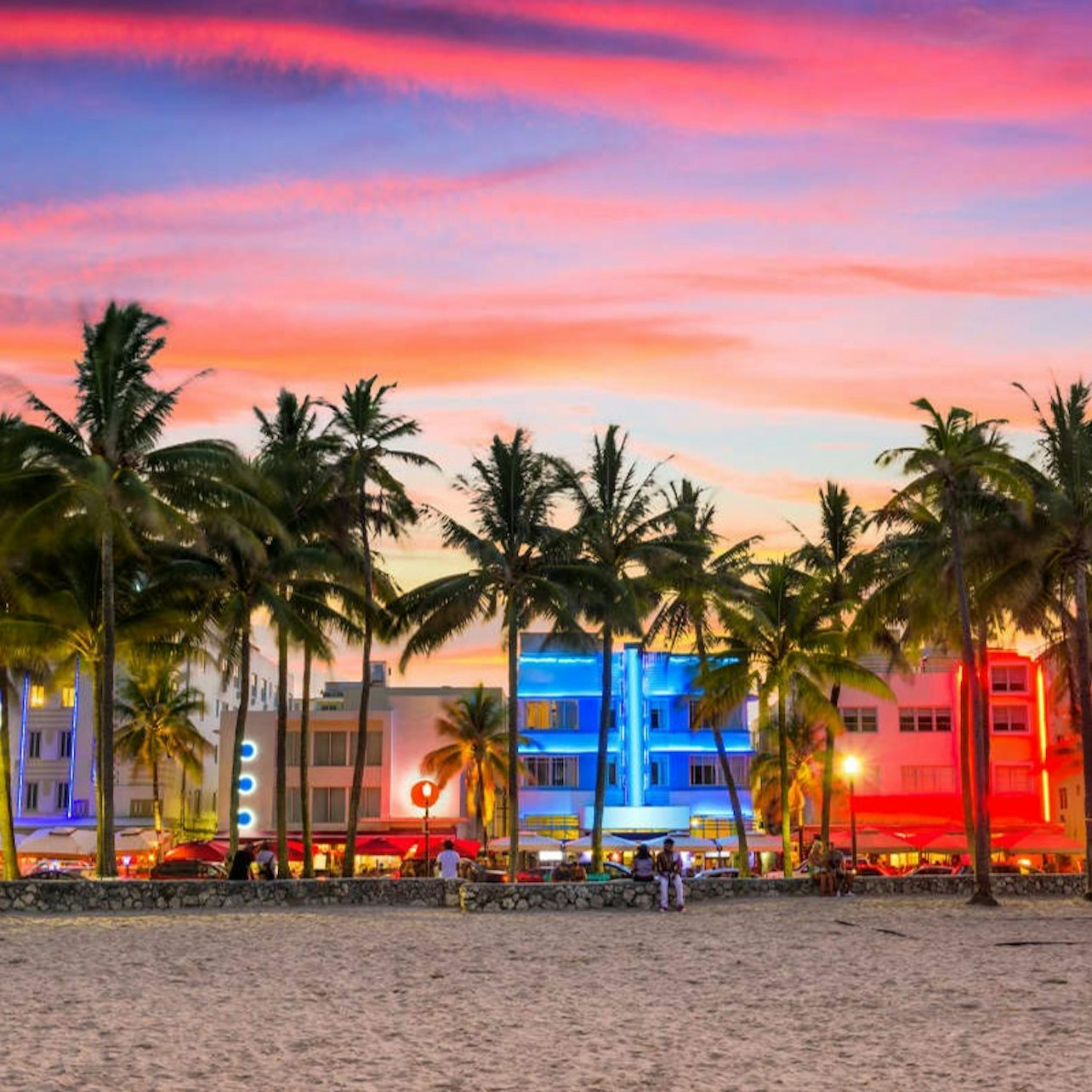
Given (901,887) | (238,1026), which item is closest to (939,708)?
(901,887)

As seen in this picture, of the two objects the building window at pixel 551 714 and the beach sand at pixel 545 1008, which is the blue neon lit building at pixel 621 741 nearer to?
the building window at pixel 551 714

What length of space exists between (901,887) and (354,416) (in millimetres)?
21923

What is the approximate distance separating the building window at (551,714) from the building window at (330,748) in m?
9.50

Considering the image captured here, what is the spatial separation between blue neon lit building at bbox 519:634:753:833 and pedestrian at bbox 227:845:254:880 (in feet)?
130

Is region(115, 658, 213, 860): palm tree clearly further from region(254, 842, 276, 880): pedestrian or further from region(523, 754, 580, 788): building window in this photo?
region(254, 842, 276, 880): pedestrian

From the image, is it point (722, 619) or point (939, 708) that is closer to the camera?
point (722, 619)

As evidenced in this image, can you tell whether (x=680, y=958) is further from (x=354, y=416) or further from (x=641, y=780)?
(x=641, y=780)

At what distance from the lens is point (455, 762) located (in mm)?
80250

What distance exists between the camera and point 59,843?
67938mm

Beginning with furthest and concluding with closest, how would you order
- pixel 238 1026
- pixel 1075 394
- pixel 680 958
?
pixel 1075 394, pixel 680 958, pixel 238 1026

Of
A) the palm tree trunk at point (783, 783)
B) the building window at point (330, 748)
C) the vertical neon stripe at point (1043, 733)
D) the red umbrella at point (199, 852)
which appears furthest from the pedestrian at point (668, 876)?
the vertical neon stripe at point (1043, 733)

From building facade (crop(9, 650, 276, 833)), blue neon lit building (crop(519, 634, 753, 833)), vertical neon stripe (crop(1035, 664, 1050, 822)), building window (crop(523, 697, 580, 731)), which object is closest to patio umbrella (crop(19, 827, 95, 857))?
building facade (crop(9, 650, 276, 833))

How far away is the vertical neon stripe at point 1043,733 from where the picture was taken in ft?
268

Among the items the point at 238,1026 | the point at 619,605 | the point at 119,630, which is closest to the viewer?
the point at 238,1026
